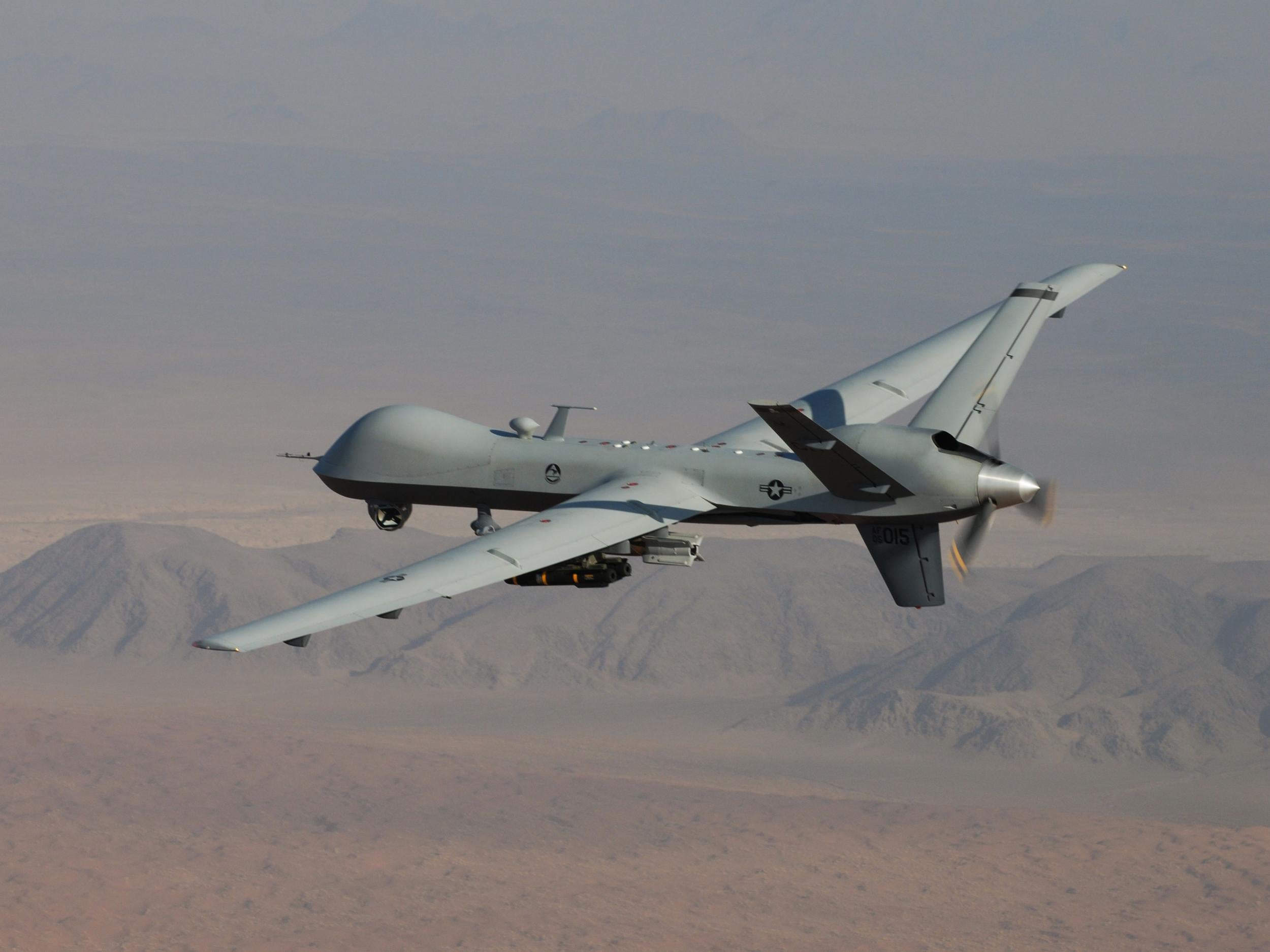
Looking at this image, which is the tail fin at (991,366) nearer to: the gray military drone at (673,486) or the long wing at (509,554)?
the gray military drone at (673,486)

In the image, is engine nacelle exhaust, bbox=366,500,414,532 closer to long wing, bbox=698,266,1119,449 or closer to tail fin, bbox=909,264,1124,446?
long wing, bbox=698,266,1119,449

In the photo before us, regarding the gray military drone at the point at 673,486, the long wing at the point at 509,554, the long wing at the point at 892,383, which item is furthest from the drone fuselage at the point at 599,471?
the long wing at the point at 892,383

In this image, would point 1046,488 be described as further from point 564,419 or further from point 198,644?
point 198,644

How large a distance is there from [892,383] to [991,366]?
5.71 m

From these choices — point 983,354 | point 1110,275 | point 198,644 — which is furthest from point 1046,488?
point 198,644

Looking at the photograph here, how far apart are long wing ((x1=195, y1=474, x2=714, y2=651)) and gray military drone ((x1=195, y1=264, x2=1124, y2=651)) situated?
5cm

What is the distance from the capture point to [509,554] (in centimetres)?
4119

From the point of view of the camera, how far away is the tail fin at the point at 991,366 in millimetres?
47531

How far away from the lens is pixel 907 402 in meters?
54.3

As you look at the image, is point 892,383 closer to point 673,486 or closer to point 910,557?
point 910,557

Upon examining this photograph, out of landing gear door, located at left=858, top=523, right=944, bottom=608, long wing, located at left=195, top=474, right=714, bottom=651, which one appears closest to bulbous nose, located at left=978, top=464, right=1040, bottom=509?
landing gear door, located at left=858, top=523, right=944, bottom=608

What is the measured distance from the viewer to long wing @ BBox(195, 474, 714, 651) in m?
35.8

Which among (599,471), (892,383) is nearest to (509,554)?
(599,471)

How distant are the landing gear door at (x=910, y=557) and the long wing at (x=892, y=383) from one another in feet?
18.5
